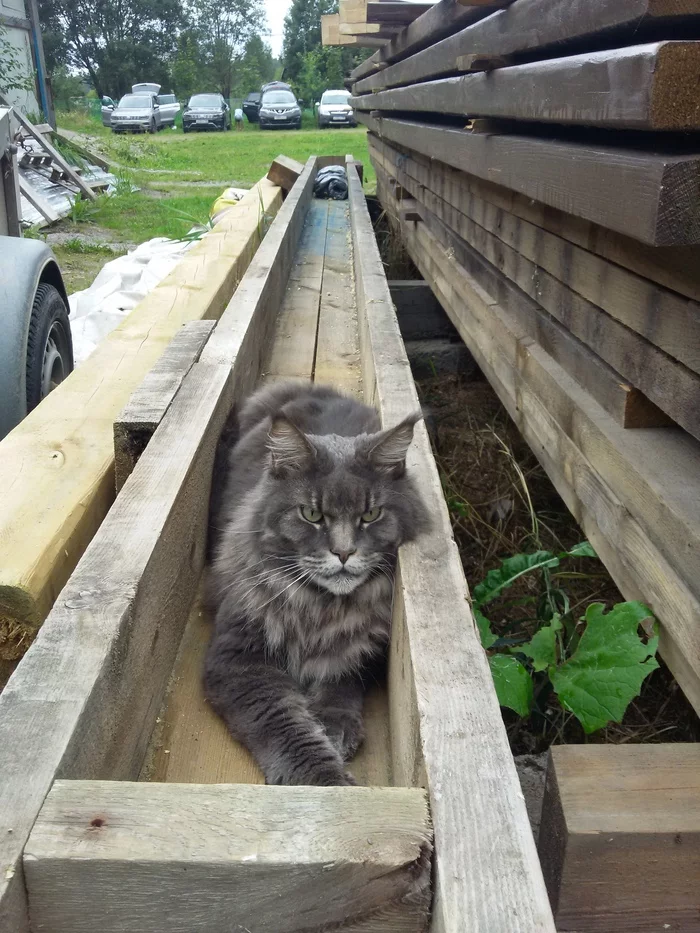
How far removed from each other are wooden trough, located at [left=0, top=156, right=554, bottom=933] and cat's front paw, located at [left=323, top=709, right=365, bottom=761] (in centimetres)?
4

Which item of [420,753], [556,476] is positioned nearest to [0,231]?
[556,476]

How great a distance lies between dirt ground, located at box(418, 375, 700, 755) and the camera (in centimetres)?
267

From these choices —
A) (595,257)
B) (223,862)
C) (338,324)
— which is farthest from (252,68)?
(223,862)

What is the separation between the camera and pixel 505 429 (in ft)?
15.6

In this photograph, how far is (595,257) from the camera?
2506mm

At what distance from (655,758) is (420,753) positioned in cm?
78

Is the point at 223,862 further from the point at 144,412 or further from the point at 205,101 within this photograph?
the point at 205,101

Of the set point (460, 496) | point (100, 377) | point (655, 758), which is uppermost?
point (100, 377)

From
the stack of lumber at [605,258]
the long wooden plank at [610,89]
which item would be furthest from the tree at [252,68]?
the long wooden plank at [610,89]

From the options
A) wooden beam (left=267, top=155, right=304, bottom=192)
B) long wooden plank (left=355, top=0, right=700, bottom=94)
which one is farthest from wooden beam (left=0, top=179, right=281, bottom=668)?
wooden beam (left=267, top=155, right=304, bottom=192)

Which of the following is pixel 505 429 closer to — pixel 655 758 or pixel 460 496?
pixel 460 496

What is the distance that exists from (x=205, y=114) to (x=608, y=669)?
118ft

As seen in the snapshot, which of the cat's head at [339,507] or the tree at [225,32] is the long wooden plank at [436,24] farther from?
the tree at [225,32]

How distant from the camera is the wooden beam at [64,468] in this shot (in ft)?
5.78
